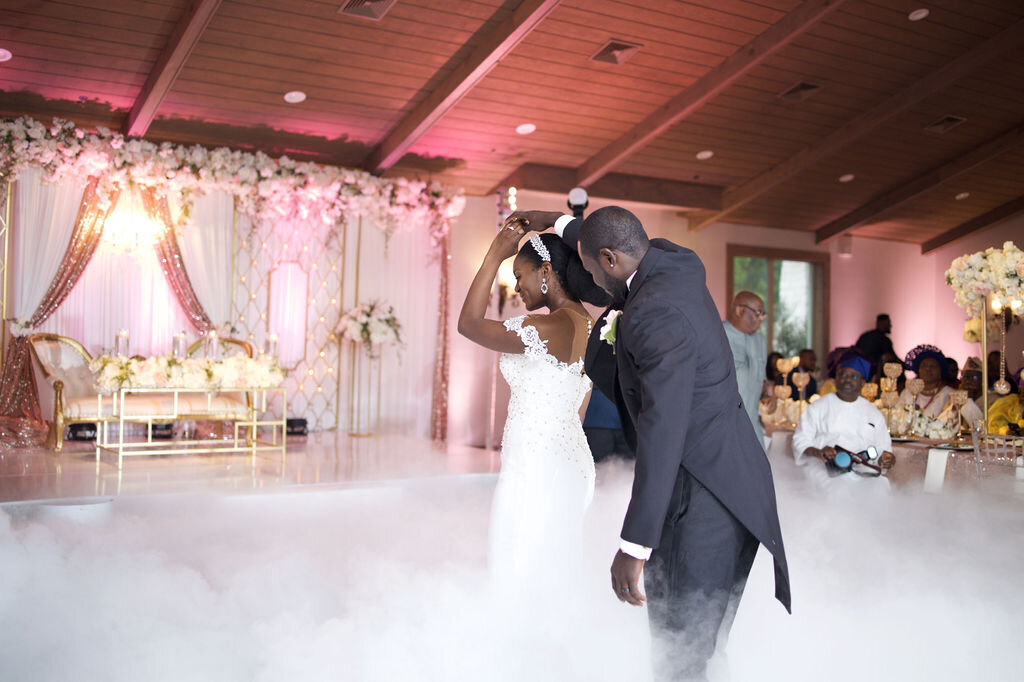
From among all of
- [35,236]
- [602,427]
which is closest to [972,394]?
[602,427]

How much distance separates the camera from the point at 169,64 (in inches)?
282

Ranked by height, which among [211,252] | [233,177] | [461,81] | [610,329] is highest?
[461,81]

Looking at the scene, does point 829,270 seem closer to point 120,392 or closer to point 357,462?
point 357,462

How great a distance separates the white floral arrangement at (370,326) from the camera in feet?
31.7

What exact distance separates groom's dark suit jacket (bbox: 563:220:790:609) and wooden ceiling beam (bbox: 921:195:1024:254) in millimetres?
12849

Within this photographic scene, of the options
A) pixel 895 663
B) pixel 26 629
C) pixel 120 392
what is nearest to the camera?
pixel 895 663

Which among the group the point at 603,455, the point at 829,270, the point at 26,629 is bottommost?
the point at 26,629

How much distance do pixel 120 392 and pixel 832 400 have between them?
5339 millimetres

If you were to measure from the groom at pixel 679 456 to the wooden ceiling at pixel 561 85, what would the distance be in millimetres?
5156

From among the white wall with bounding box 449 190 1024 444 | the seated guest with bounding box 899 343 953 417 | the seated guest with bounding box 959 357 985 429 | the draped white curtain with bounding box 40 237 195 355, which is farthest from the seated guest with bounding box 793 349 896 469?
the draped white curtain with bounding box 40 237 195 355

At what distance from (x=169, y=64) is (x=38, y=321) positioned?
2947mm

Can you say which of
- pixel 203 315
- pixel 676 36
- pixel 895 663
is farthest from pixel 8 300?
pixel 895 663

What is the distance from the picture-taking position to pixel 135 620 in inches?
146

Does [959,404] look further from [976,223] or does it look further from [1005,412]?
[976,223]
